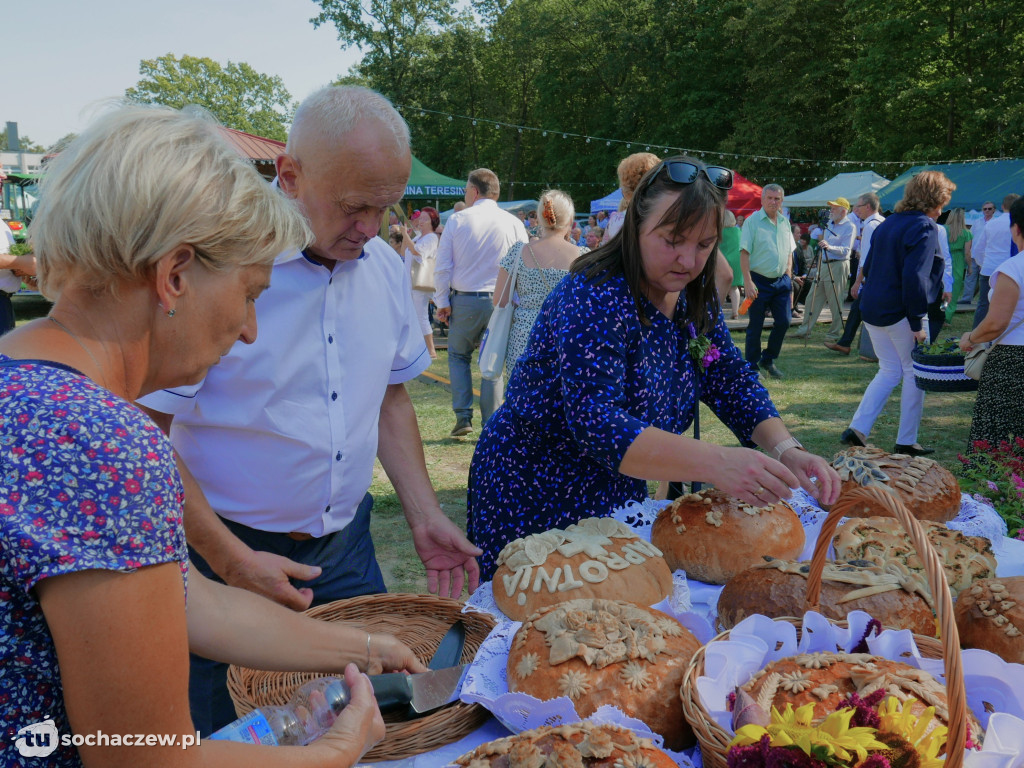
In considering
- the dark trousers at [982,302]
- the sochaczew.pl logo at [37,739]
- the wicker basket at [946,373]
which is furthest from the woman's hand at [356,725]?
the dark trousers at [982,302]

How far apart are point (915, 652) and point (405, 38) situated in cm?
4577

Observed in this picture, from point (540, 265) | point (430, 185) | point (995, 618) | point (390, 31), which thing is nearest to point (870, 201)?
point (540, 265)

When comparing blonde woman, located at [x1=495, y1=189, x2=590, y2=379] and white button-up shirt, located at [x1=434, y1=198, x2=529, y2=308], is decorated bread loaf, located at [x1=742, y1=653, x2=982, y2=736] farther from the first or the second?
white button-up shirt, located at [x1=434, y1=198, x2=529, y2=308]

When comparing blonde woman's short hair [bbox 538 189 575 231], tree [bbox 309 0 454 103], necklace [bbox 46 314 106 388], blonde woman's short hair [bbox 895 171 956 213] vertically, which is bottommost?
necklace [bbox 46 314 106 388]

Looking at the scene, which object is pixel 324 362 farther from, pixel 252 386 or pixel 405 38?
pixel 405 38

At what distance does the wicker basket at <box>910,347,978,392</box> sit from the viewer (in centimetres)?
468

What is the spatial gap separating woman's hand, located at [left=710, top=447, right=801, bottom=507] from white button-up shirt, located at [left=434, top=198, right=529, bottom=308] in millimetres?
4723

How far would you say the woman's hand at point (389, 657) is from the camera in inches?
58.3

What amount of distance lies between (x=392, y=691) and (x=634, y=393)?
1094mm

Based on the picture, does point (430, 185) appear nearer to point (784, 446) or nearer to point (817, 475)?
point (784, 446)

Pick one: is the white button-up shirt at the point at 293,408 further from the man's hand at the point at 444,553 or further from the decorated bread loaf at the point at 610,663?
the decorated bread loaf at the point at 610,663

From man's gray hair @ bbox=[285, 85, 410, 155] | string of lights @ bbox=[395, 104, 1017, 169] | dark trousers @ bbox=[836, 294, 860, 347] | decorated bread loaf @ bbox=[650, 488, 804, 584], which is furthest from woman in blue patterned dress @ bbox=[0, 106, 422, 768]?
string of lights @ bbox=[395, 104, 1017, 169]

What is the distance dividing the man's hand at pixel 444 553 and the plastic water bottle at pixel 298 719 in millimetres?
726

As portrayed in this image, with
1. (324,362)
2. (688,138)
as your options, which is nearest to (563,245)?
(324,362)
